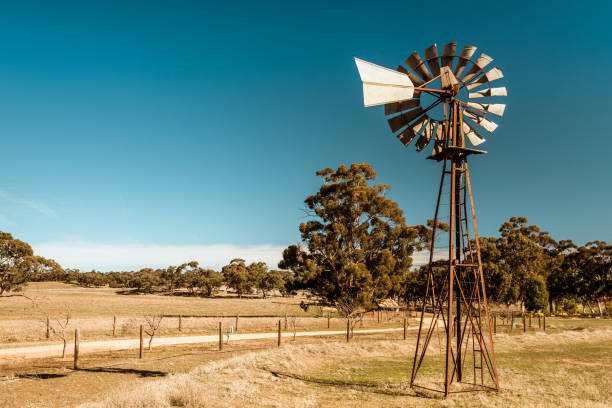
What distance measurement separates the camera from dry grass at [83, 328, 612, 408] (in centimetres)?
1170

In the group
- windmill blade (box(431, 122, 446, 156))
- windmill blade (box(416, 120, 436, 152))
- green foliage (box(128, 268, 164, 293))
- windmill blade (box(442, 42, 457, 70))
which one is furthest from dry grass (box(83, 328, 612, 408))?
green foliage (box(128, 268, 164, 293))

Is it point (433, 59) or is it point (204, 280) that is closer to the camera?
point (433, 59)

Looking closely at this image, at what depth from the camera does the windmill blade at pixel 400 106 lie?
14258 mm

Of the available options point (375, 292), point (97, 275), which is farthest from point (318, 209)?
point (97, 275)

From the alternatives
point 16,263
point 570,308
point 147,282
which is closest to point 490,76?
point 16,263

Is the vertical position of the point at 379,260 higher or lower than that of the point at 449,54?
lower

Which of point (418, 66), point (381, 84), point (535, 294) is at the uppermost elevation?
point (418, 66)

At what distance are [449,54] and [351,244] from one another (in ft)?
102

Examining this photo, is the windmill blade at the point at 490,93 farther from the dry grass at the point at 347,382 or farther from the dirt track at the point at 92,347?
the dirt track at the point at 92,347

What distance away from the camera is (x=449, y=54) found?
13.8 m

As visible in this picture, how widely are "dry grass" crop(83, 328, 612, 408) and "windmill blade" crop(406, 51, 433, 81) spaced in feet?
35.2

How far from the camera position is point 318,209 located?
44.1 metres

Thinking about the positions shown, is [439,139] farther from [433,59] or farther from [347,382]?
[347,382]

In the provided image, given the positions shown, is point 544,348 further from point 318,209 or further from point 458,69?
point 318,209
